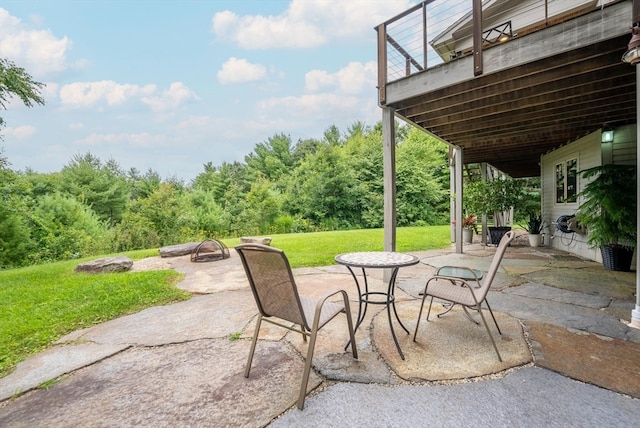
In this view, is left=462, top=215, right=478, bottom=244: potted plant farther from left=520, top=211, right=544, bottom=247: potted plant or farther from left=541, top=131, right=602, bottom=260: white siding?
left=541, top=131, right=602, bottom=260: white siding

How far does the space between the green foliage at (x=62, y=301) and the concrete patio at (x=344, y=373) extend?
25 cm

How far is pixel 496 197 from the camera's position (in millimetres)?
8203

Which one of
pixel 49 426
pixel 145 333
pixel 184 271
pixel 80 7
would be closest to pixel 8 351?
pixel 145 333

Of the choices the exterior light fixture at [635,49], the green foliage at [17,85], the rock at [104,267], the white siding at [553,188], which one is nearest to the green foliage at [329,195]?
the white siding at [553,188]

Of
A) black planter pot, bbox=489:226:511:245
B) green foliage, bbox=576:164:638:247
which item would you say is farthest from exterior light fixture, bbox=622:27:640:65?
black planter pot, bbox=489:226:511:245

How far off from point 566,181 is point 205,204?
590 inches

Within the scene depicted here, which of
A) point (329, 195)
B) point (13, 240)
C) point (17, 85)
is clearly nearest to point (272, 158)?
point (329, 195)

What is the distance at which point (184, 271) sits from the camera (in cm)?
555

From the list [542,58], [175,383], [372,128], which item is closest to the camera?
[175,383]

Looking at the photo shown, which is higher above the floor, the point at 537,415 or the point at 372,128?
the point at 372,128

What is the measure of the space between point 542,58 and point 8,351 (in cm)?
561

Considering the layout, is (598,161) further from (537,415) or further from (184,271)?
(184,271)

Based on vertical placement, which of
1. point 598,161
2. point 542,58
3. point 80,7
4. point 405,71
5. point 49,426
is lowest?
point 49,426

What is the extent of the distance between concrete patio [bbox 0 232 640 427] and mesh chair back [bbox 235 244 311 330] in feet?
1.60
